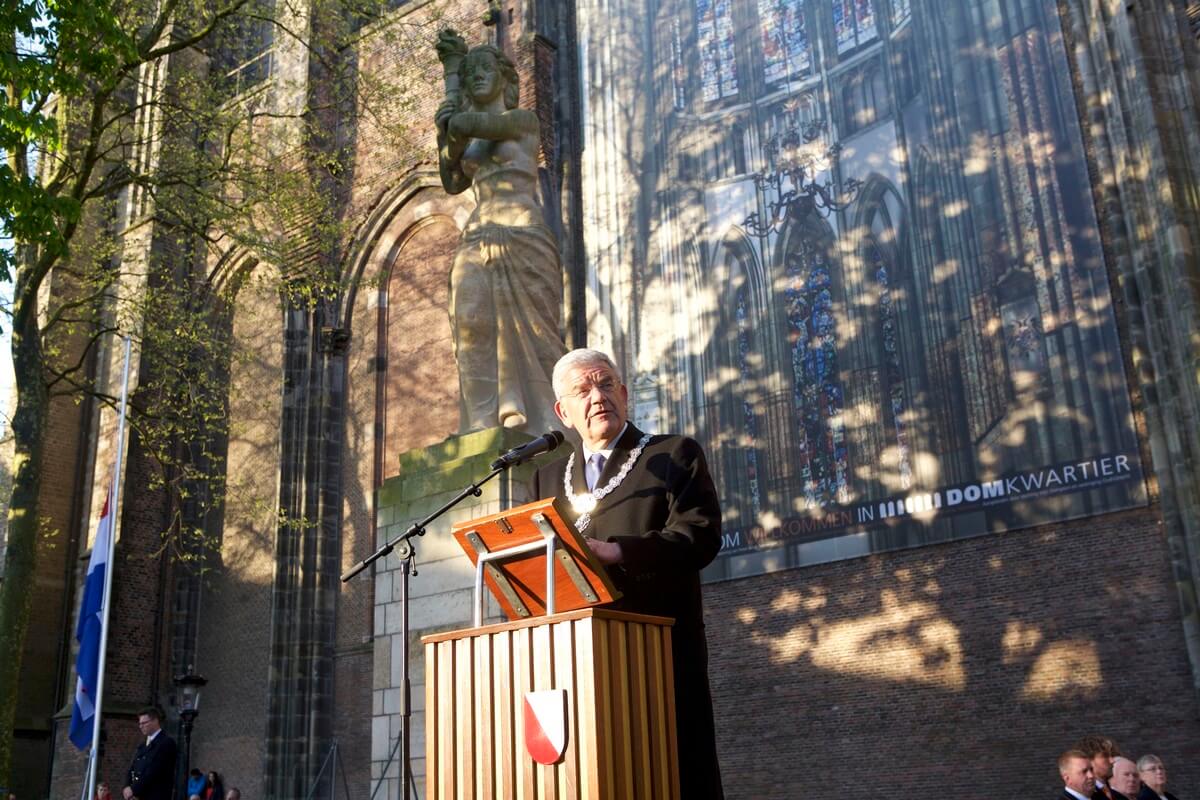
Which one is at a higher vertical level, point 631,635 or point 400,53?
point 400,53

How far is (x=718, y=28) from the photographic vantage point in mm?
13703

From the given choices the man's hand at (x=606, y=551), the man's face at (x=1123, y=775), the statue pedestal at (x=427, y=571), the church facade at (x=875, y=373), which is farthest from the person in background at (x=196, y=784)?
the man's hand at (x=606, y=551)

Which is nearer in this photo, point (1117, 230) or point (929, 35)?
point (1117, 230)

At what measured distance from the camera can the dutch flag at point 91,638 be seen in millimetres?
11234

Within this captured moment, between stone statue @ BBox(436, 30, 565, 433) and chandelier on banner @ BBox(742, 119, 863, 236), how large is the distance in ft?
14.2

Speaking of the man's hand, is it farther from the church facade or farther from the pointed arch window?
the pointed arch window

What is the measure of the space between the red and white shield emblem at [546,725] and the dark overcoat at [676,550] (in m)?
0.43

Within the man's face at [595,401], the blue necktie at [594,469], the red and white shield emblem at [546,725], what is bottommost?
the red and white shield emblem at [546,725]

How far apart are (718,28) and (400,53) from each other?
586 cm

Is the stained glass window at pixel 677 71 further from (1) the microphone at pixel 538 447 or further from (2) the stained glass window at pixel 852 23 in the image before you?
(1) the microphone at pixel 538 447

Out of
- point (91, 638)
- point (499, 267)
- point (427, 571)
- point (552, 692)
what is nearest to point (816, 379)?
point (499, 267)

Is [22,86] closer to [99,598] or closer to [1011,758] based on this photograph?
[99,598]

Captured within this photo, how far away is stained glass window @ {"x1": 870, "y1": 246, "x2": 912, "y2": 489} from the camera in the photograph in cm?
1131

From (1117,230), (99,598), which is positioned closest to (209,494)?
(99,598)
